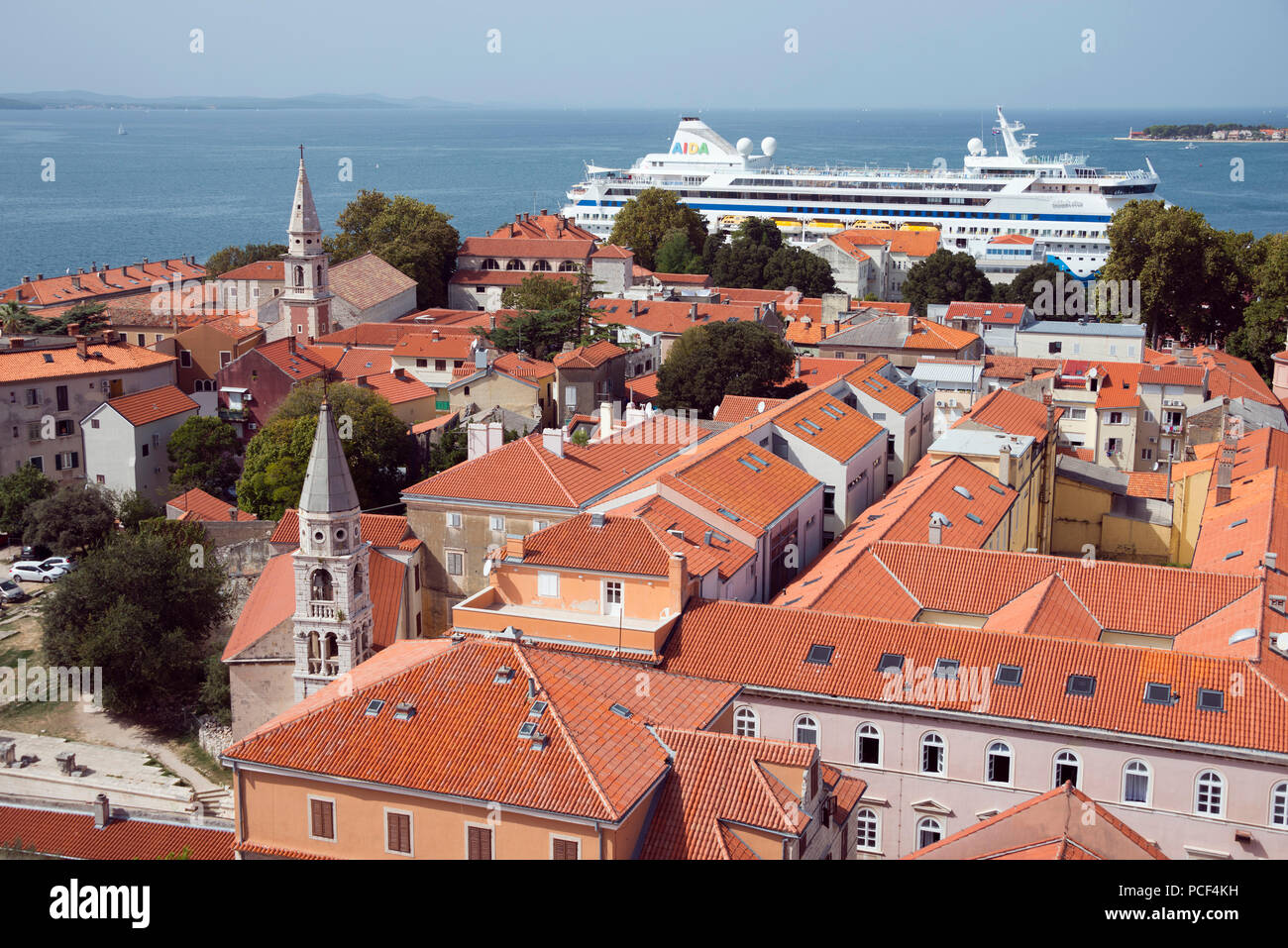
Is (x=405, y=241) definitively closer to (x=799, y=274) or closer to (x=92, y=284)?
(x=92, y=284)

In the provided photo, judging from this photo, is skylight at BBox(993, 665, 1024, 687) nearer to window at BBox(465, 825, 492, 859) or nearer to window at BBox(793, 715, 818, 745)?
window at BBox(793, 715, 818, 745)

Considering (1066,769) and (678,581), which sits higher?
(678,581)

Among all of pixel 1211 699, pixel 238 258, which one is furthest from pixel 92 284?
pixel 1211 699

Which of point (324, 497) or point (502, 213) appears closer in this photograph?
point (324, 497)

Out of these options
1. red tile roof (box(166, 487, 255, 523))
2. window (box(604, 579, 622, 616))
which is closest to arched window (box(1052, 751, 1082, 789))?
window (box(604, 579, 622, 616))

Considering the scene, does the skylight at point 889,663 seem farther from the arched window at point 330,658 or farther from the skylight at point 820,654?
the arched window at point 330,658

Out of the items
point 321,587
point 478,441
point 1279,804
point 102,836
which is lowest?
point 102,836

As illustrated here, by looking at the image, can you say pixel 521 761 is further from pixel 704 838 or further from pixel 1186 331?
pixel 1186 331

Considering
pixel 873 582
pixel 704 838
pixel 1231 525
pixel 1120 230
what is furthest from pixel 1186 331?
pixel 704 838
